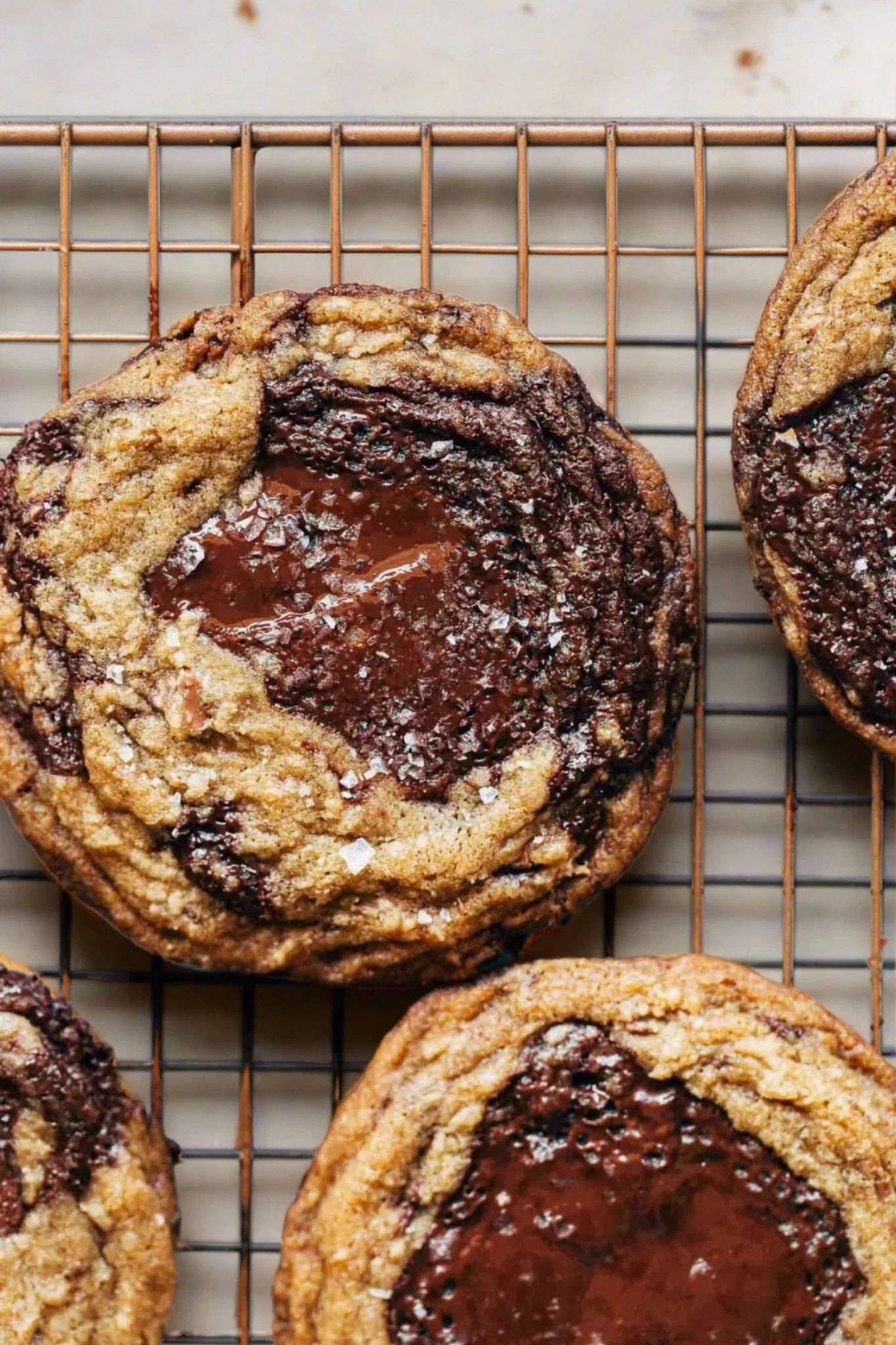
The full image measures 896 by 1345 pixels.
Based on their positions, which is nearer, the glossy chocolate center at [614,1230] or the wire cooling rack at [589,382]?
the glossy chocolate center at [614,1230]

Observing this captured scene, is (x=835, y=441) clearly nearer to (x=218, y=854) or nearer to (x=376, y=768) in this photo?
(x=376, y=768)

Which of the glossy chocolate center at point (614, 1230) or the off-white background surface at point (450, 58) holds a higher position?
the off-white background surface at point (450, 58)

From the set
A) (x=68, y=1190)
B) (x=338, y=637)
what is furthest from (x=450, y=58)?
(x=68, y=1190)

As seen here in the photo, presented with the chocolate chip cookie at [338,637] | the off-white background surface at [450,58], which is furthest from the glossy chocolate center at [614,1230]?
the off-white background surface at [450,58]

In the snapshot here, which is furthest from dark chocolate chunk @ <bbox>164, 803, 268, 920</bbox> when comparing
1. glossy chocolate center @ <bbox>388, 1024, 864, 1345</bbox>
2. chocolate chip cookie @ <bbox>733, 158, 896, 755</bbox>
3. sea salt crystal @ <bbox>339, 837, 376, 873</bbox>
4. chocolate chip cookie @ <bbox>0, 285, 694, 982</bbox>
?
chocolate chip cookie @ <bbox>733, 158, 896, 755</bbox>

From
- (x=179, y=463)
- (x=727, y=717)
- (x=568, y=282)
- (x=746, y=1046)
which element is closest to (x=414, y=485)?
(x=179, y=463)

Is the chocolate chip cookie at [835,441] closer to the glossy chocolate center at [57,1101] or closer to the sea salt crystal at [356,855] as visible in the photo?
the sea salt crystal at [356,855]

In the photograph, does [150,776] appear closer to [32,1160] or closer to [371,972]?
[371,972]
